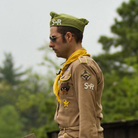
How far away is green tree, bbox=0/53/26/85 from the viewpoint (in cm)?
6831

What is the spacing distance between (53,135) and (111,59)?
74.8 feet

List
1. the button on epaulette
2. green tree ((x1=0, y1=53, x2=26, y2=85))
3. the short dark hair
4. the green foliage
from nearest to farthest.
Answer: the button on epaulette < the short dark hair < the green foliage < green tree ((x1=0, y1=53, x2=26, y2=85))

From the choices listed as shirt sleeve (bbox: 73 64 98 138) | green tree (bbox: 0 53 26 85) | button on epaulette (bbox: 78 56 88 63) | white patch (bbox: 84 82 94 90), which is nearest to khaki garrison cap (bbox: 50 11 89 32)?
button on epaulette (bbox: 78 56 88 63)

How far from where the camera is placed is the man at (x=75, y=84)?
256cm

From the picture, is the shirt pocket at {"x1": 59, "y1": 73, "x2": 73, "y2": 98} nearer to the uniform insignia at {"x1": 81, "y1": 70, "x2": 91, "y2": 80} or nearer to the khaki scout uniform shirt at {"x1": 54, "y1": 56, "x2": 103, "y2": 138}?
the khaki scout uniform shirt at {"x1": 54, "y1": 56, "x2": 103, "y2": 138}

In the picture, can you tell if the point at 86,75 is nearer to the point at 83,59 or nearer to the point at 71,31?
the point at 83,59

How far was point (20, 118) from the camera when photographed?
5688 cm

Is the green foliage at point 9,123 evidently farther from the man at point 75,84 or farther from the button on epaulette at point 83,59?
the button on epaulette at point 83,59

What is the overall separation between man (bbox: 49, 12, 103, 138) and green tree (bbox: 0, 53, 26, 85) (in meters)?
65.3

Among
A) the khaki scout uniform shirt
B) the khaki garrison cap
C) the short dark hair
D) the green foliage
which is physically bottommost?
the green foliage

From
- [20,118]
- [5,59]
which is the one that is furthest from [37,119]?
[5,59]

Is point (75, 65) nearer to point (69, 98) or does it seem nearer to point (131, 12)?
point (69, 98)

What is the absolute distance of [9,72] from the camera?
6856cm

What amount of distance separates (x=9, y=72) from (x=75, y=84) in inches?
2631
